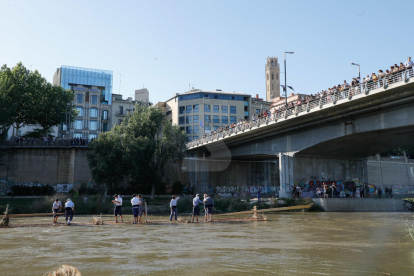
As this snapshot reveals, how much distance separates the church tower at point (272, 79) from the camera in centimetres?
16238

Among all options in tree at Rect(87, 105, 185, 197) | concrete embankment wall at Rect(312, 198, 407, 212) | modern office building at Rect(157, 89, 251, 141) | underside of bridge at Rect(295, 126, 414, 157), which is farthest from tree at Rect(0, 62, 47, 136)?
concrete embankment wall at Rect(312, 198, 407, 212)

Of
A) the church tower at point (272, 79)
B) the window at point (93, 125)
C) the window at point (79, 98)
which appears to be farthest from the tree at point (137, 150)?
the church tower at point (272, 79)

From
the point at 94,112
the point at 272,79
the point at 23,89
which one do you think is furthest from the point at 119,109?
the point at 272,79

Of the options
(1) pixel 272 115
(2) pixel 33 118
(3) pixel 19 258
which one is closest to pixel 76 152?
(2) pixel 33 118

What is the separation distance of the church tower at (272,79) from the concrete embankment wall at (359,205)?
4797 inches

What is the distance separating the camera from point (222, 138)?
48.2 metres

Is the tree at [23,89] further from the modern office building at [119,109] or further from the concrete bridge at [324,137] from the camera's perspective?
the concrete bridge at [324,137]

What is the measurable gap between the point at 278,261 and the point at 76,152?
1955 inches

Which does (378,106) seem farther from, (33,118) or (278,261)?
(33,118)

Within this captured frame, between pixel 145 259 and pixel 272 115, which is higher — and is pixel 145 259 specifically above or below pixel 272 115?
below

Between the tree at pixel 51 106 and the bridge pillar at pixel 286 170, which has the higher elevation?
the tree at pixel 51 106

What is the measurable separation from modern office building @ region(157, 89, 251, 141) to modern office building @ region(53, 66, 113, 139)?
17.2 metres

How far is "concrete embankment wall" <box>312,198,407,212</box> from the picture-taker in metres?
39.1

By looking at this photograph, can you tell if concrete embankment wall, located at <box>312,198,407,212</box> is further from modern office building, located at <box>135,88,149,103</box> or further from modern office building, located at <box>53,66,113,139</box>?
modern office building, located at <box>135,88,149,103</box>
